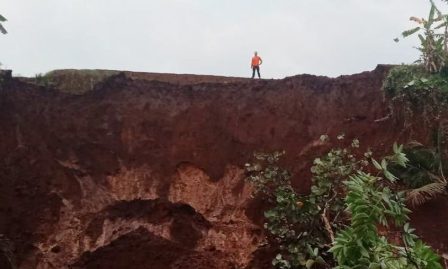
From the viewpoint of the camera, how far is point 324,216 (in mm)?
8328

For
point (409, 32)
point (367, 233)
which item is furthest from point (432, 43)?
→ point (367, 233)

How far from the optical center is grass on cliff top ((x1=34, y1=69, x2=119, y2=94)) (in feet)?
34.3

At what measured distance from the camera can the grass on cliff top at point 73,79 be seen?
1046cm

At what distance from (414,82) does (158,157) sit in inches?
155

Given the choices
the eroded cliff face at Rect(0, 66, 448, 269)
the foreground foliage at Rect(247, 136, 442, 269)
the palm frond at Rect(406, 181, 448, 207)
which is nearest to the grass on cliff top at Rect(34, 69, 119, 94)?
Answer: the eroded cliff face at Rect(0, 66, 448, 269)

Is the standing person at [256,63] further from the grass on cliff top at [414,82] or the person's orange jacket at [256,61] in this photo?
the grass on cliff top at [414,82]

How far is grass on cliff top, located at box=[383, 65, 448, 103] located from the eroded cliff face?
0.31 m

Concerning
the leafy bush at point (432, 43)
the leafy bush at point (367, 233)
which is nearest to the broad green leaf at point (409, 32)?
the leafy bush at point (432, 43)

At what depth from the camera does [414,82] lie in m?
9.88

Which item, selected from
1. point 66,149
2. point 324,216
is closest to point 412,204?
point 324,216

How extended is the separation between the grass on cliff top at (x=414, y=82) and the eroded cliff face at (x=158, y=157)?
31 cm

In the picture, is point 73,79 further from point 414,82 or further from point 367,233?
point 367,233

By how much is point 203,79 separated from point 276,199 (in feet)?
9.03

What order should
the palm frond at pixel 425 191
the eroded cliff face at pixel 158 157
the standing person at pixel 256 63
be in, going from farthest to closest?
1. the standing person at pixel 256 63
2. the eroded cliff face at pixel 158 157
3. the palm frond at pixel 425 191
